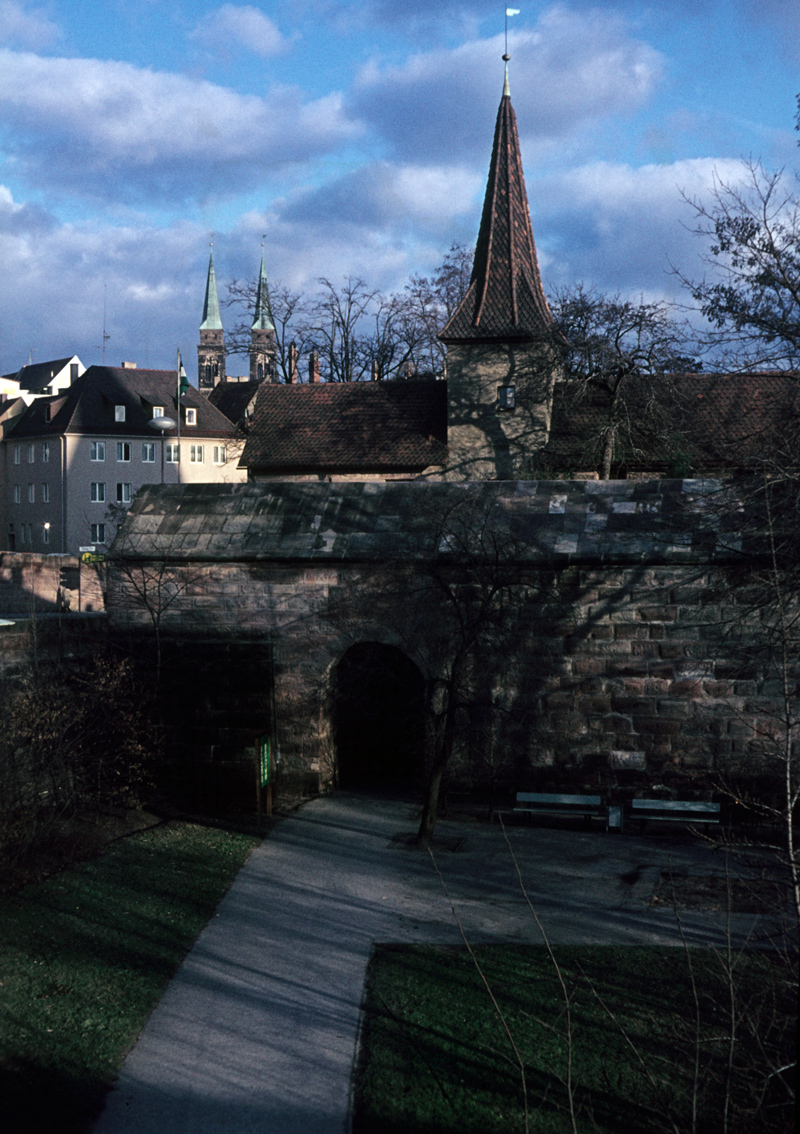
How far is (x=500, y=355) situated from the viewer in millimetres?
33188

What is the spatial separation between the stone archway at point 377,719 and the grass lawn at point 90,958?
7.87ft

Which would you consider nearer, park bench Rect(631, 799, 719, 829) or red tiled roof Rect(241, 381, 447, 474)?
park bench Rect(631, 799, 719, 829)

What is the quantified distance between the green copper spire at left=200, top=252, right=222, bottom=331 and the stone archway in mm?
98992

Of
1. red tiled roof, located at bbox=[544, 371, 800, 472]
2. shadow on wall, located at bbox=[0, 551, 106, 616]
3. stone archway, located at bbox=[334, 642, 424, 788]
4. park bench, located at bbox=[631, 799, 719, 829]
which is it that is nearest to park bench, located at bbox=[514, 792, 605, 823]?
park bench, located at bbox=[631, 799, 719, 829]

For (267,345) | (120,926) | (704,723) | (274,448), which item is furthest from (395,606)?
(267,345)

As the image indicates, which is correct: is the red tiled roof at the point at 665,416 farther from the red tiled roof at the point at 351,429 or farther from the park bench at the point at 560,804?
the park bench at the point at 560,804

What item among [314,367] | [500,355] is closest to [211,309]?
[314,367]

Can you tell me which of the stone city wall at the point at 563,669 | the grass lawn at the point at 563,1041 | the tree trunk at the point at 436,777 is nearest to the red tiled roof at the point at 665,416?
the stone city wall at the point at 563,669

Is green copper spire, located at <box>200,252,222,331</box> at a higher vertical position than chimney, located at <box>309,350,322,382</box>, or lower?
higher

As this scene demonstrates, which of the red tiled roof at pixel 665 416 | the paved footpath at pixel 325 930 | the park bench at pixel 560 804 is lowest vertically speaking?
the paved footpath at pixel 325 930

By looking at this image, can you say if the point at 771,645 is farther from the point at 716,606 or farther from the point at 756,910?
the point at 756,910

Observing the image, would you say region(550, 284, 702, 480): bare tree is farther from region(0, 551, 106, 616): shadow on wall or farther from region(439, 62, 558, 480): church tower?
region(0, 551, 106, 616): shadow on wall

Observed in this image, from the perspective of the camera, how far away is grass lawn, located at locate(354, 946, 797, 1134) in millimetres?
5223

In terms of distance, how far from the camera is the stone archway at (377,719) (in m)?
12.2
